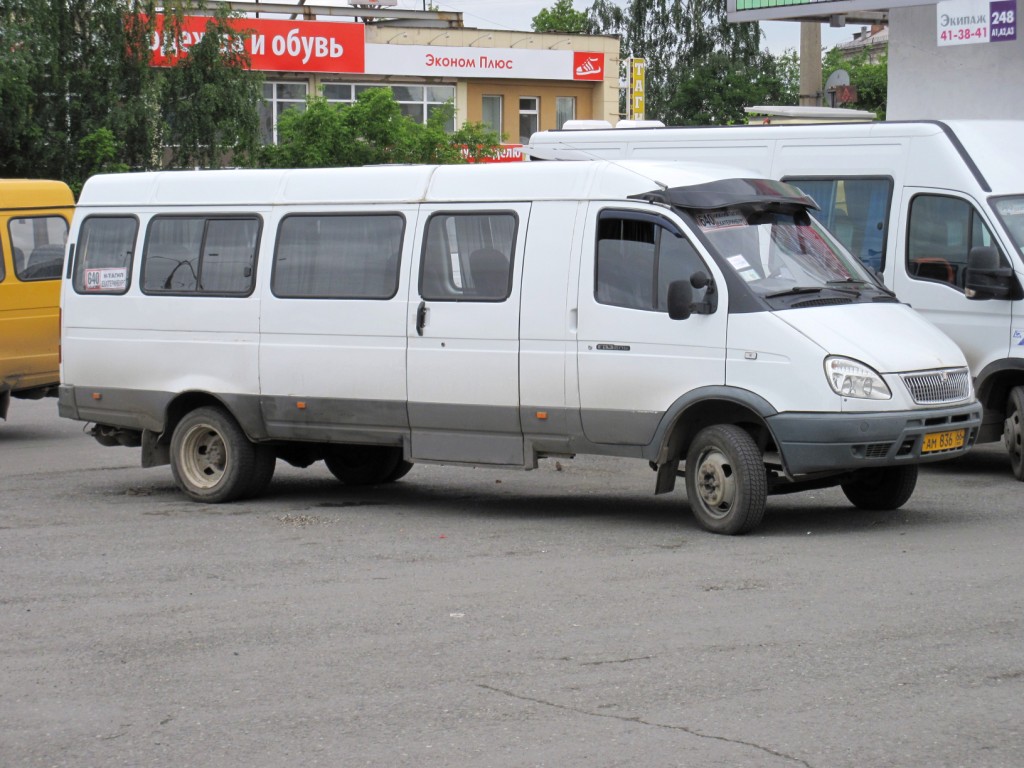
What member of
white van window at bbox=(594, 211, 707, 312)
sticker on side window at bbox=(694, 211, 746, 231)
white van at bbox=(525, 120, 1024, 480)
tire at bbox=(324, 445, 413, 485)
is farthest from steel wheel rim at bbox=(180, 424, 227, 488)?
white van at bbox=(525, 120, 1024, 480)

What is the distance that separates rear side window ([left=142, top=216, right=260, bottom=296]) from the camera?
38.0ft

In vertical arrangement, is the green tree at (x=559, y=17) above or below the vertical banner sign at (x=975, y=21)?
above

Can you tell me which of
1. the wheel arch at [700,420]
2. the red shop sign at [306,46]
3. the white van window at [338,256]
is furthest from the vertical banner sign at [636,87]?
the wheel arch at [700,420]

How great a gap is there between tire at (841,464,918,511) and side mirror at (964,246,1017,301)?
229 centimetres

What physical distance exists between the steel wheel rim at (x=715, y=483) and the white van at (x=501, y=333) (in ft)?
0.05

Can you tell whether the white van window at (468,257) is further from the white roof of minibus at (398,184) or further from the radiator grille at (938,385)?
the radiator grille at (938,385)

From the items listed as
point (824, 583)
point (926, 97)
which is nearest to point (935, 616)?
point (824, 583)

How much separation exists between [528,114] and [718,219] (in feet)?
162

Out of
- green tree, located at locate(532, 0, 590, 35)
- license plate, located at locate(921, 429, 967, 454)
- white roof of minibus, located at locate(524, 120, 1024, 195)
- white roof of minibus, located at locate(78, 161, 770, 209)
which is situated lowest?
license plate, located at locate(921, 429, 967, 454)

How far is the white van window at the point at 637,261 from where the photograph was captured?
9984 mm

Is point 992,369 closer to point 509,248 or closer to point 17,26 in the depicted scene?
point 509,248

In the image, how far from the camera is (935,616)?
7.32 metres

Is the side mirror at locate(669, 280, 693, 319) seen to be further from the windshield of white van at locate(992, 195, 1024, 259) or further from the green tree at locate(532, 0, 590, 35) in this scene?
the green tree at locate(532, 0, 590, 35)

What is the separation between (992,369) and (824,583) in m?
4.82
